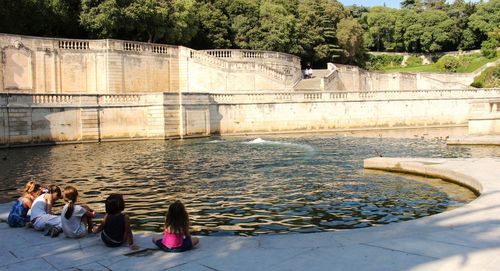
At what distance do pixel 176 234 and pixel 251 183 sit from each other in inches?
311

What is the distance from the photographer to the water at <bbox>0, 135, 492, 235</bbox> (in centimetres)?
1071

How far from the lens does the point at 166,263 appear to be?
6727mm

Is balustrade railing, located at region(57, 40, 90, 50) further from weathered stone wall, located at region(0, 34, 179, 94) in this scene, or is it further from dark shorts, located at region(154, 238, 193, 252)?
dark shorts, located at region(154, 238, 193, 252)

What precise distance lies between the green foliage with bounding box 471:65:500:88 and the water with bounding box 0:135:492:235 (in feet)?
124

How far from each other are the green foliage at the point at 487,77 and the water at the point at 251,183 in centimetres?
3770

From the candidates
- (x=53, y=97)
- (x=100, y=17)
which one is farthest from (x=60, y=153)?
(x=100, y=17)

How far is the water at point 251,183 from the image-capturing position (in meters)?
10.7

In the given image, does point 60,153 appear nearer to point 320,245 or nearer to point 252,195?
point 252,195

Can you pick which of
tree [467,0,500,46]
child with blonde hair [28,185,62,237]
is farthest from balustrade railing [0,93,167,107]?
tree [467,0,500,46]

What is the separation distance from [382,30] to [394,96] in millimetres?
65119

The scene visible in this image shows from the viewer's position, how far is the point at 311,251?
22.8 ft

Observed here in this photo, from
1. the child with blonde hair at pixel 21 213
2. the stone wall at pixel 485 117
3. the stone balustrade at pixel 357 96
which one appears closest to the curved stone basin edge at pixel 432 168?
the child with blonde hair at pixel 21 213

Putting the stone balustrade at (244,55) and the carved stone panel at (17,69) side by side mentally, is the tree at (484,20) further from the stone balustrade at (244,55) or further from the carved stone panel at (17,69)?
the carved stone panel at (17,69)

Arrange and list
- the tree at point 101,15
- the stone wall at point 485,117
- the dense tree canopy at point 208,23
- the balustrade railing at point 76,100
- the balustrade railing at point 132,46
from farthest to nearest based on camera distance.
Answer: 1. the dense tree canopy at point 208,23
2. the tree at point 101,15
3. the balustrade railing at point 132,46
4. the balustrade railing at point 76,100
5. the stone wall at point 485,117
